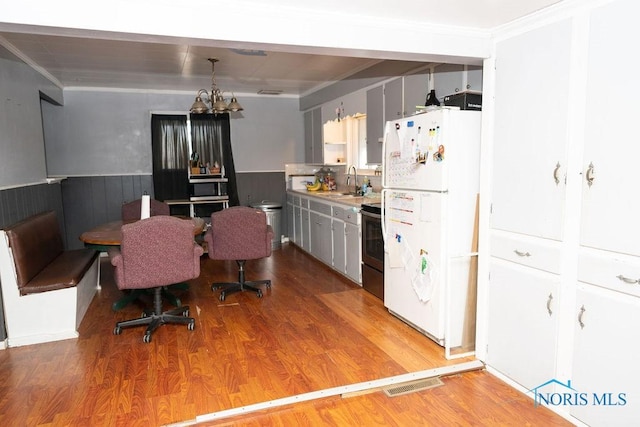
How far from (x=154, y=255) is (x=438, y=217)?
2.14 meters

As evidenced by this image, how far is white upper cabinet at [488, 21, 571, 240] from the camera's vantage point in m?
2.26

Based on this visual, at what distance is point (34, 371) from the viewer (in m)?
2.91

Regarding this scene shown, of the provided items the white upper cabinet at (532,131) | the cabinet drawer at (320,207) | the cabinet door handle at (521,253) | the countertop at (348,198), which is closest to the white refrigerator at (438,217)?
the white upper cabinet at (532,131)

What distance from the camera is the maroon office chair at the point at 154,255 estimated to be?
3.23m

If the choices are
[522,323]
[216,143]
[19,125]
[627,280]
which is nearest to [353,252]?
[522,323]

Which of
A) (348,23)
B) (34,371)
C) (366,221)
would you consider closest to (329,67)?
(366,221)

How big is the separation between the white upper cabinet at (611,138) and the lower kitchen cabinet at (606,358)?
0.26 m

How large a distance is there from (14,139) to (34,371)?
2.19m

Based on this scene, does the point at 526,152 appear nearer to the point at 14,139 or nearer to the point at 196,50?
the point at 196,50

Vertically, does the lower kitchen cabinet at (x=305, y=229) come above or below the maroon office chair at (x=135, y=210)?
below

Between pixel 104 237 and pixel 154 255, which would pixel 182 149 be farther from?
pixel 154 255

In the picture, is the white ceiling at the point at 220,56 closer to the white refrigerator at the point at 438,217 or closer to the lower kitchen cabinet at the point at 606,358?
the white refrigerator at the point at 438,217

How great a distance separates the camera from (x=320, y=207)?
18.5ft

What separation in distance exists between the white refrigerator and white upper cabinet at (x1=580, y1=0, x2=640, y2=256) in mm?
879
